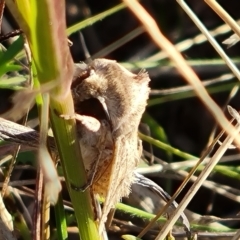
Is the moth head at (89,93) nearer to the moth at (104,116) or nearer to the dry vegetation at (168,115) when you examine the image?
the moth at (104,116)

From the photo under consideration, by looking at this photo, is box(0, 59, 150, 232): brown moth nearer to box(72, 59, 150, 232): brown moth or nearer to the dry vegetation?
box(72, 59, 150, 232): brown moth

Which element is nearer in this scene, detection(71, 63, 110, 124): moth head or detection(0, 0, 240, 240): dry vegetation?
detection(71, 63, 110, 124): moth head

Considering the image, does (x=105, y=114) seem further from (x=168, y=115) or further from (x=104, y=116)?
(x=168, y=115)

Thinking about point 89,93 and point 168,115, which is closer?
point 89,93

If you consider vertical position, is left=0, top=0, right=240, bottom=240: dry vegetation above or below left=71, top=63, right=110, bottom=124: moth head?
below

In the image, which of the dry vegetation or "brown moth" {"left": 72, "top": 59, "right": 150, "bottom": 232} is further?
the dry vegetation

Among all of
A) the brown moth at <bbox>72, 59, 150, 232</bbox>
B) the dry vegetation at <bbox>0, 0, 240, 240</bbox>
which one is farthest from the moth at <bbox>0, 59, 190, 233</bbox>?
the dry vegetation at <bbox>0, 0, 240, 240</bbox>

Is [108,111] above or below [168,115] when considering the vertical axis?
above

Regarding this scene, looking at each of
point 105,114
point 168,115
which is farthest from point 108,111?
point 168,115

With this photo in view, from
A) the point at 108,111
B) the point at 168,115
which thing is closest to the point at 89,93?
the point at 108,111

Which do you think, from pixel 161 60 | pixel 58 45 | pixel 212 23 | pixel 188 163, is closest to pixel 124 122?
pixel 58 45

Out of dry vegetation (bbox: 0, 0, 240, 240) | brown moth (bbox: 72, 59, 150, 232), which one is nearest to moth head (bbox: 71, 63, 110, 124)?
brown moth (bbox: 72, 59, 150, 232)
